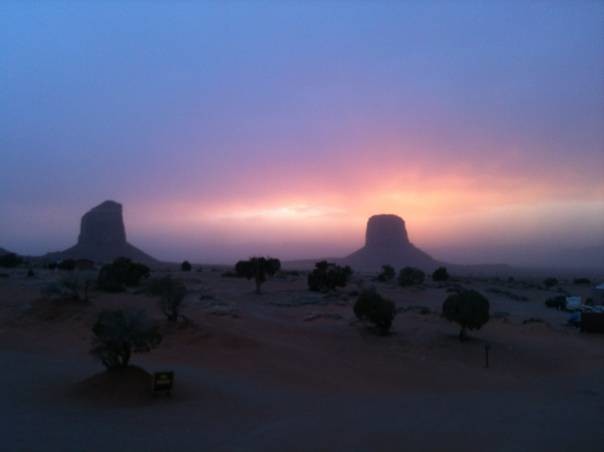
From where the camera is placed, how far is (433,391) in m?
17.0

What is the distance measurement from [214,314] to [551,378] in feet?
66.5

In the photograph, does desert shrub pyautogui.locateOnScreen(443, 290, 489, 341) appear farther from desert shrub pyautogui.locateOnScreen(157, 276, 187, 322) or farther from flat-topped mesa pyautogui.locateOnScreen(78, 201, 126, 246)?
flat-topped mesa pyautogui.locateOnScreen(78, 201, 126, 246)

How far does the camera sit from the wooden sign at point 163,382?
14.5 meters

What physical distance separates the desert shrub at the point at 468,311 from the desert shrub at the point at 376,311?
10.7 feet

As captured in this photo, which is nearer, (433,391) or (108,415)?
(108,415)

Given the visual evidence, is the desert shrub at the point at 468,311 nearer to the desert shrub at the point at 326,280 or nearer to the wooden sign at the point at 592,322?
the wooden sign at the point at 592,322

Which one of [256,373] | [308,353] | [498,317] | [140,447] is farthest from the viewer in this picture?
[498,317]

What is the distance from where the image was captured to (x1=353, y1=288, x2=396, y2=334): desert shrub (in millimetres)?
26359

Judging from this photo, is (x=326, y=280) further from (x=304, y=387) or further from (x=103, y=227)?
(x=103, y=227)

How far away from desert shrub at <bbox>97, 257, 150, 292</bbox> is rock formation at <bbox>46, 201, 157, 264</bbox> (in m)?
80.0

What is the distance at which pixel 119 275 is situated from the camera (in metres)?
46.5

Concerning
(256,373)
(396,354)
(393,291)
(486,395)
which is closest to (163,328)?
(256,373)

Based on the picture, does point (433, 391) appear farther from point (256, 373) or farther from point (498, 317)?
point (498, 317)

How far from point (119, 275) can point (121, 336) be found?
33347 millimetres
